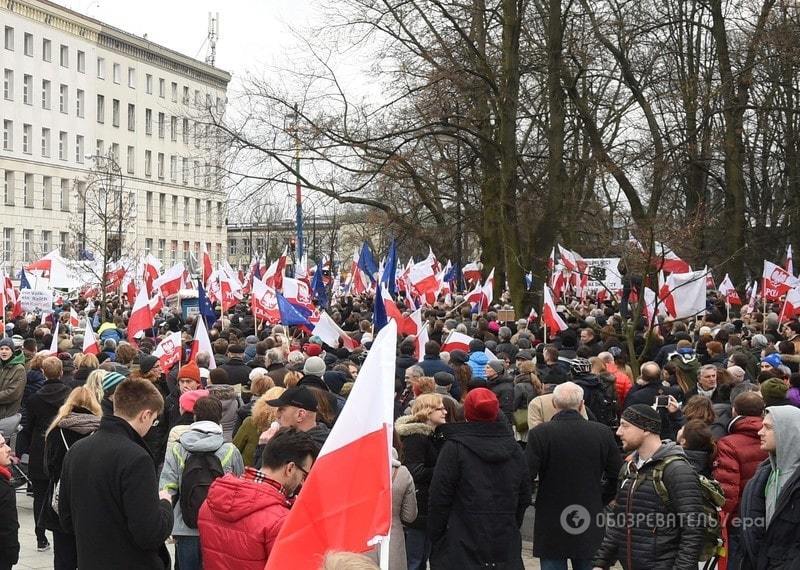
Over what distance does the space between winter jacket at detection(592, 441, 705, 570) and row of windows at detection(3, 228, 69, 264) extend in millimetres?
63736

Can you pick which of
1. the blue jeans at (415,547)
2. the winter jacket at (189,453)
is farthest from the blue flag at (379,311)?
the winter jacket at (189,453)

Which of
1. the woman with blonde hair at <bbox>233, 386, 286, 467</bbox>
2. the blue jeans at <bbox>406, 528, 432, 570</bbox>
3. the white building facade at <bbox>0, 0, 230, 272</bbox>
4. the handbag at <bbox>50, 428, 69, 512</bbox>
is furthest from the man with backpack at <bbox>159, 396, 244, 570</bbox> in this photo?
the white building facade at <bbox>0, 0, 230, 272</bbox>

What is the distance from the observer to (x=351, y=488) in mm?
3928

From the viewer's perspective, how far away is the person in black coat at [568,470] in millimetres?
7055

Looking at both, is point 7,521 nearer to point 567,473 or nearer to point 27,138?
point 567,473

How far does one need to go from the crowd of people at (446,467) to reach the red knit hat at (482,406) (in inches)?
0.4

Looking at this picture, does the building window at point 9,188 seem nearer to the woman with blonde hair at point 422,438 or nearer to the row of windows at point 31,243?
the row of windows at point 31,243

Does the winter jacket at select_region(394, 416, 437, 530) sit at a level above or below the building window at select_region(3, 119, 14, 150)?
below

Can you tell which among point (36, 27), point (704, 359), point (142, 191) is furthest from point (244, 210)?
point (142, 191)

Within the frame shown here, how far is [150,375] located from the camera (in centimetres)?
1032

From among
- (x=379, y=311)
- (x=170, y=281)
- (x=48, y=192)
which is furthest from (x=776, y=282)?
(x=48, y=192)

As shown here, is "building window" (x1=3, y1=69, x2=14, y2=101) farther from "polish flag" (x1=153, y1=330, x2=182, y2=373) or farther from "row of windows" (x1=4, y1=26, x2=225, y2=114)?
"polish flag" (x1=153, y1=330, x2=182, y2=373)

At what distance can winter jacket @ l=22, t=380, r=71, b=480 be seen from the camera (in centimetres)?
939

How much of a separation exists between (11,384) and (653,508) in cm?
717
